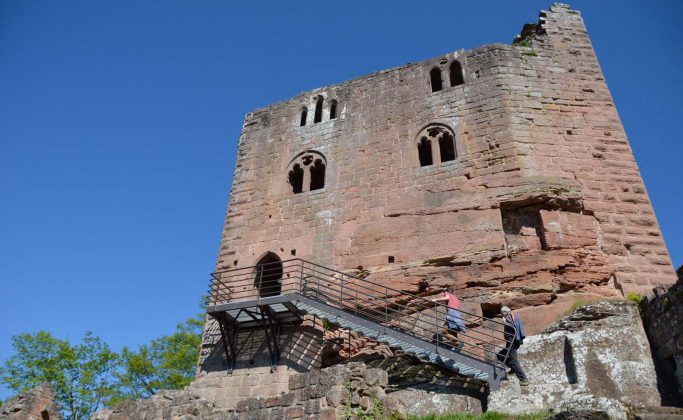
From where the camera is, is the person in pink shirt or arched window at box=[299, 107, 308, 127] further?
arched window at box=[299, 107, 308, 127]

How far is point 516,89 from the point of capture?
52.9ft

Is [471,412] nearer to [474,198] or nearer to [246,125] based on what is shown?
[474,198]

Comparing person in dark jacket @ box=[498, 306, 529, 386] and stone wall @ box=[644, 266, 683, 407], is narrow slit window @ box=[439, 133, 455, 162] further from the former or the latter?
stone wall @ box=[644, 266, 683, 407]

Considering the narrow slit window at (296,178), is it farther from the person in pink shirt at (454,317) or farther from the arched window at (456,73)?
the person in pink shirt at (454,317)

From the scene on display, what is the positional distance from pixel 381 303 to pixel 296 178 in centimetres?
586

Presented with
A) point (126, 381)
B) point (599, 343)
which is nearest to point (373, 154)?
point (599, 343)

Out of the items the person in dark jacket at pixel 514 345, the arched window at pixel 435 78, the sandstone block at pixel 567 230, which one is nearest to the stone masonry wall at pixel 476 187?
the sandstone block at pixel 567 230

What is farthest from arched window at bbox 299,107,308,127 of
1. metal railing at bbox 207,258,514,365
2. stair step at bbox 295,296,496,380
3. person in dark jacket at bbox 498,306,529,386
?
person in dark jacket at bbox 498,306,529,386

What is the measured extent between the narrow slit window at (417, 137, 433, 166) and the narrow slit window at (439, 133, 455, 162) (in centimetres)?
33

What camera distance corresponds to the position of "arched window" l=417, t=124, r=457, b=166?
16.1 metres

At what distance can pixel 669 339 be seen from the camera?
10.1 meters

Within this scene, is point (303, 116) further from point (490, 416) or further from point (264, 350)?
point (490, 416)

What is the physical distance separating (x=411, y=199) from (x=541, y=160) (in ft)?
11.3

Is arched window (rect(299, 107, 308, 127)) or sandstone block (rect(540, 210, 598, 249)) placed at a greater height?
arched window (rect(299, 107, 308, 127))
